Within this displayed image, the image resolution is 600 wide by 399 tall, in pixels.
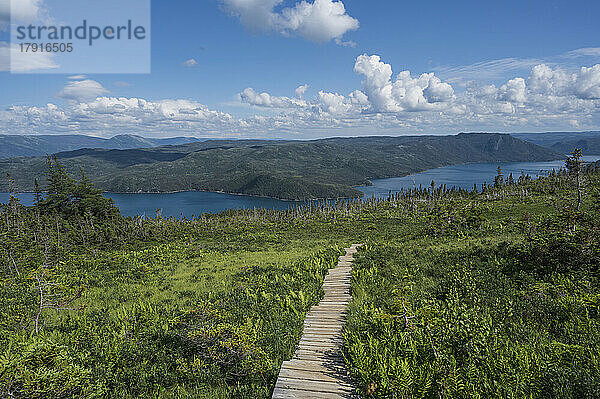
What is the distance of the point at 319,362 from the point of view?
7.21 metres

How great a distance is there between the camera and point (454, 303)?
873cm

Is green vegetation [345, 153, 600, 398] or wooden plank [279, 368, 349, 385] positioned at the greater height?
green vegetation [345, 153, 600, 398]

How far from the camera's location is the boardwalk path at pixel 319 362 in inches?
243

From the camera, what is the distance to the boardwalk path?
243 inches

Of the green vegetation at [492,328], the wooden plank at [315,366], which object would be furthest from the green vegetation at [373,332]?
the wooden plank at [315,366]

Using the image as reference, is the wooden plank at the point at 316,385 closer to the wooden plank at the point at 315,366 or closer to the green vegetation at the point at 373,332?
the green vegetation at the point at 373,332

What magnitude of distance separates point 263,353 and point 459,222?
92.6 feet

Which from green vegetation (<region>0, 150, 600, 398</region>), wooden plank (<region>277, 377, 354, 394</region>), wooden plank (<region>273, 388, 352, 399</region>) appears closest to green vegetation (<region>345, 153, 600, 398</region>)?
green vegetation (<region>0, 150, 600, 398</region>)

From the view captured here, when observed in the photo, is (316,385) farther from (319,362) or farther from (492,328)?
(492,328)

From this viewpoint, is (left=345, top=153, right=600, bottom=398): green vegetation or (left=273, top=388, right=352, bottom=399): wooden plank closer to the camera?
(left=345, top=153, right=600, bottom=398): green vegetation

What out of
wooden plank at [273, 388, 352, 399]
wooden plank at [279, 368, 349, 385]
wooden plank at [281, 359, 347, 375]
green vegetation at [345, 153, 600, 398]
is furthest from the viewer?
wooden plank at [281, 359, 347, 375]

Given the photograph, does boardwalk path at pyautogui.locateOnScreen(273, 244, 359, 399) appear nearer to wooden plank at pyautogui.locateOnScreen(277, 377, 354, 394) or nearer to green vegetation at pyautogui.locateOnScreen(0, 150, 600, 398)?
wooden plank at pyautogui.locateOnScreen(277, 377, 354, 394)

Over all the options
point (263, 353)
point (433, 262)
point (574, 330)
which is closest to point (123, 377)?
point (263, 353)

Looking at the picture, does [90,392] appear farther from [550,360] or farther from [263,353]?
[550,360]
